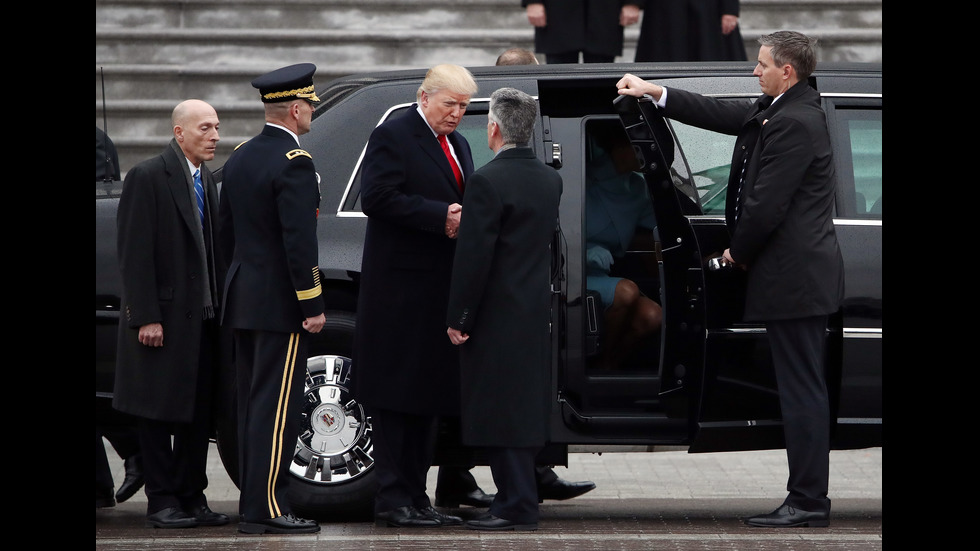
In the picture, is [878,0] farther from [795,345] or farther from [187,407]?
[187,407]

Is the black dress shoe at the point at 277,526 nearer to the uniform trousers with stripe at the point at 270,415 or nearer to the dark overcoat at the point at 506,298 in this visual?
the uniform trousers with stripe at the point at 270,415

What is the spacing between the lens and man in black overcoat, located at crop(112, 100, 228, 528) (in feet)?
20.8

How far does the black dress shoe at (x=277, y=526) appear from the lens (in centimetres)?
611

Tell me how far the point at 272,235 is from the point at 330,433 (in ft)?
3.12

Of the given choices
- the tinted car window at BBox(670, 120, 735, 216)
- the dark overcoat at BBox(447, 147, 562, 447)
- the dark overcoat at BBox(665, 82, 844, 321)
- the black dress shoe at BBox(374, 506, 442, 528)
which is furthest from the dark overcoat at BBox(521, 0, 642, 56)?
the black dress shoe at BBox(374, 506, 442, 528)

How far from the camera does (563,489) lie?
7.47m

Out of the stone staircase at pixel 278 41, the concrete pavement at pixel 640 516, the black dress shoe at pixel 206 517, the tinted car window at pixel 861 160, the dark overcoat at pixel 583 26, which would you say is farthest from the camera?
the stone staircase at pixel 278 41

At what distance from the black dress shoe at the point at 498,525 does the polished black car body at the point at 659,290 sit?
40cm

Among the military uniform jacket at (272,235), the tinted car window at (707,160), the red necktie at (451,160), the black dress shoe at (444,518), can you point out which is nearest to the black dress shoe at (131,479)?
the military uniform jacket at (272,235)

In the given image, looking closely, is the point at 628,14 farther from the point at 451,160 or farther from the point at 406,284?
the point at 406,284

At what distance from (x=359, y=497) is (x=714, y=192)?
195 cm

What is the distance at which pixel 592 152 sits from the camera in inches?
270

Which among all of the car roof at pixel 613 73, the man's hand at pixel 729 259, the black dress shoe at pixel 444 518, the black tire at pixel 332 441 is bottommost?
the black dress shoe at pixel 444 518

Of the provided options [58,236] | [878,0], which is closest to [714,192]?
[58,236]
